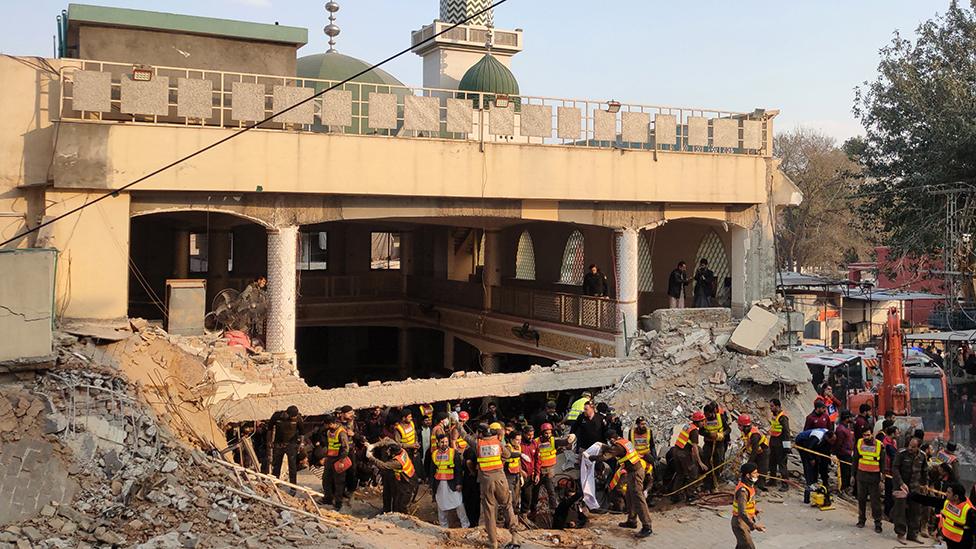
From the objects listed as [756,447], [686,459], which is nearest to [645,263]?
[756,447]

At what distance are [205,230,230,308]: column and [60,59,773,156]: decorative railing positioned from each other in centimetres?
582

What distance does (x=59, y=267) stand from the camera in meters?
15.7

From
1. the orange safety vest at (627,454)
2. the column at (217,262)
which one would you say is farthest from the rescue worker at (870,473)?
the column at (217,262)

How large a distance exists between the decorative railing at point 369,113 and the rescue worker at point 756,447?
28.3ft

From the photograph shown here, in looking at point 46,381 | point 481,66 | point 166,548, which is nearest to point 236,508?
point 166,548

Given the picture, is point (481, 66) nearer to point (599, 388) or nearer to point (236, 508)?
point (599, 388)

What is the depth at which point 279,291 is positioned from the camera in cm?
1803

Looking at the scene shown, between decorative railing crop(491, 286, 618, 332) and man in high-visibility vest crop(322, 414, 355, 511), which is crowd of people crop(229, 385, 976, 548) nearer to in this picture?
man in high-visibility vest crop(322, 414, 355, 511)

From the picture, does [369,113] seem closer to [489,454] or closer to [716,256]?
[489,454]

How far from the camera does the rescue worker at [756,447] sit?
12.9 metres

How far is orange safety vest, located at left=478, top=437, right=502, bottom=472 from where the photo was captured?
11008 millimetres

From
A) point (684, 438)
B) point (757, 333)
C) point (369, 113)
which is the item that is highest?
point (369, 113)

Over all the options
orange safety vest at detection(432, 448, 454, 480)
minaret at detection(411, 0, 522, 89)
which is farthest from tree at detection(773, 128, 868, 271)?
orange safety vest at detection(432, 448, 454, 480)

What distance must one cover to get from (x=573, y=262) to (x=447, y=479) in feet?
55.5
